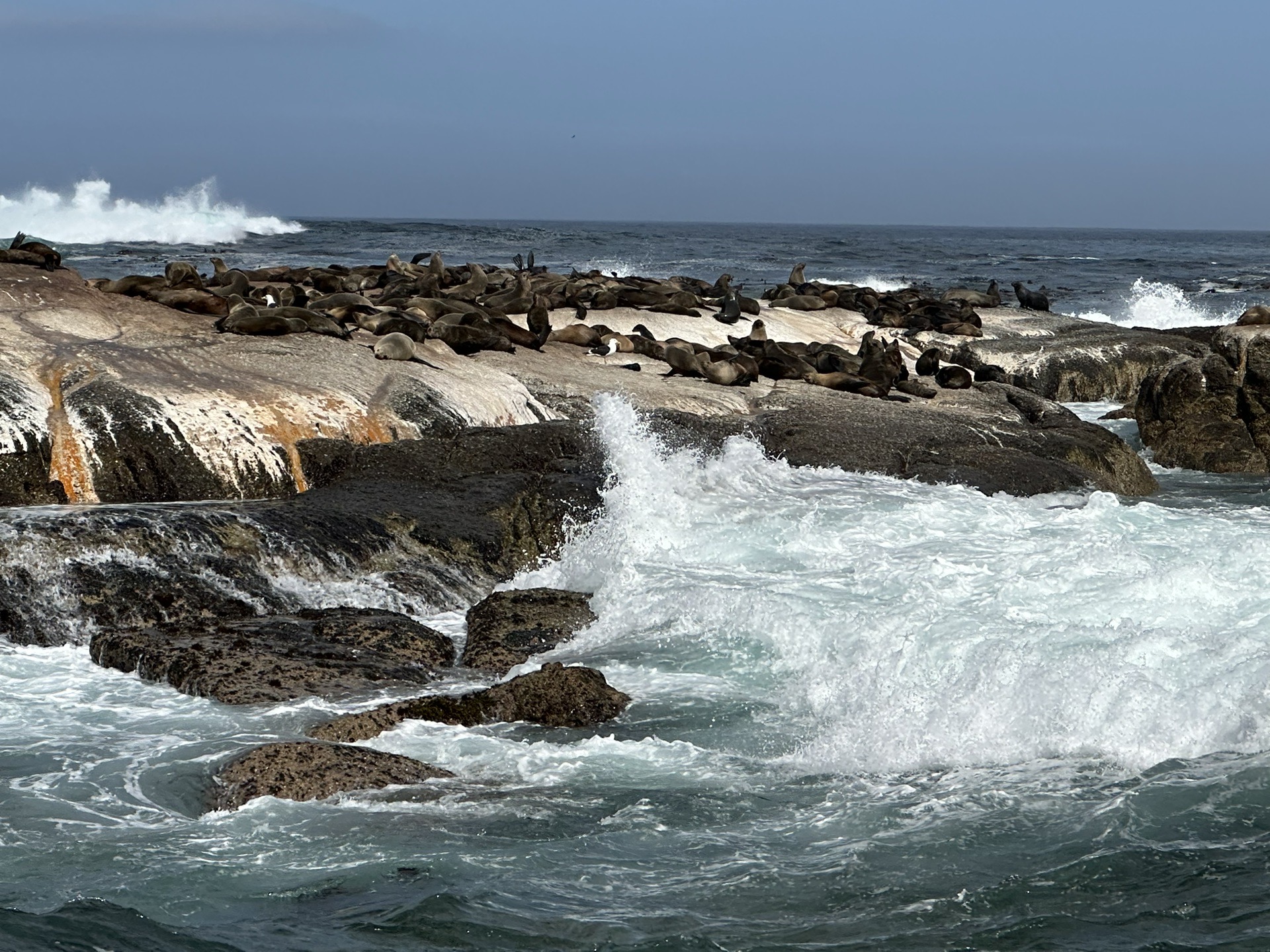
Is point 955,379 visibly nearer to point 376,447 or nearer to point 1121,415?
point 1121,415

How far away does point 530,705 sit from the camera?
24.6 feet

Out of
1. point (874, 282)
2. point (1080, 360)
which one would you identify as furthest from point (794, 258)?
point (1080, 360)

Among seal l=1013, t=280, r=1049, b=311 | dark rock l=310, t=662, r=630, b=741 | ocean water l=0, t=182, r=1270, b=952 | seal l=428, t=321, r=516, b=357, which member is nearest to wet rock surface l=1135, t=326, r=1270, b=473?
ocean water l=0, t=182, r=1270, b=952

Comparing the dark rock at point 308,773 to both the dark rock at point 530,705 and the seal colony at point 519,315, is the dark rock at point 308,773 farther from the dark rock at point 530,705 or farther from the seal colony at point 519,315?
the seal colony at point 519,315

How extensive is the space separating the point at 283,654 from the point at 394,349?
5.76 m

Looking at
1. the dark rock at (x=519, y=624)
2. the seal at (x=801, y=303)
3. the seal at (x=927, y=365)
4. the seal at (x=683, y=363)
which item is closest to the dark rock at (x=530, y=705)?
the dark rock at (x=519, y=624)

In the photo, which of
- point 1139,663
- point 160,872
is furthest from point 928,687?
point 160,872

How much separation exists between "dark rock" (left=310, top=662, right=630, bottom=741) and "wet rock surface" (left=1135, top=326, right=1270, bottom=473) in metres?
11.9

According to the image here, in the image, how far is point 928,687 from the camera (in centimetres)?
779

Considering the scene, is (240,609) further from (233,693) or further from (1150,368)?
(1150,368)

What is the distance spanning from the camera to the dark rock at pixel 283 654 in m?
7.85

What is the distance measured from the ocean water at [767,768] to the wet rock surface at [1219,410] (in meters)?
5.31

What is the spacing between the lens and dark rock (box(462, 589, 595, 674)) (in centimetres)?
870

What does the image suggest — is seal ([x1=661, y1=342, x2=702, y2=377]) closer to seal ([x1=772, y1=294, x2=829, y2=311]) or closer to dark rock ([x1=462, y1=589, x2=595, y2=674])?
dark rock ([x1=462, y1=589, x2=595, y2=674])
